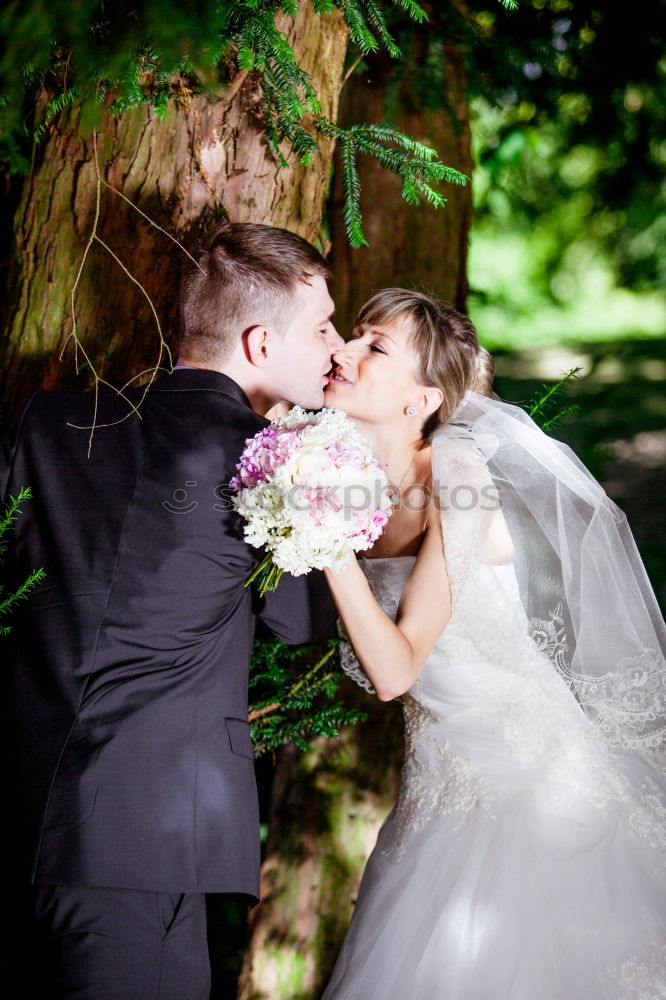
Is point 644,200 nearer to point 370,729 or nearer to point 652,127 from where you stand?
point 652,127

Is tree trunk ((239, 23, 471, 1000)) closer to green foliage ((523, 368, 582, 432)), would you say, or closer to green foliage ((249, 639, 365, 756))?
green foliage ((249, 639, 365, 756))

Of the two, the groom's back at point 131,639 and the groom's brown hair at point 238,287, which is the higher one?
the groom's brown hair at point 238,287

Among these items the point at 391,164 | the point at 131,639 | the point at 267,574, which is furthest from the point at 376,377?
the point at 131,639

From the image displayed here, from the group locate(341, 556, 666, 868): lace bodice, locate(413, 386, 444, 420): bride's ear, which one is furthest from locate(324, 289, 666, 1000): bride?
locate(413, 386, 444, 420): bride's ear

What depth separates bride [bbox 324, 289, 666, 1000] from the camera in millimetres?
2076

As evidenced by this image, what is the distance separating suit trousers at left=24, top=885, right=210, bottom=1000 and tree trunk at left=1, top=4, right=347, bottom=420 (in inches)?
62.7

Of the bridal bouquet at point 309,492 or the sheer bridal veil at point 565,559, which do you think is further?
the sheer bridal veil at point 565,559

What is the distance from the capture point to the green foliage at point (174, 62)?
1287 millimetres

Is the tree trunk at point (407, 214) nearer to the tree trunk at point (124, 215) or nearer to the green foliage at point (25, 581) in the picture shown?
the tree trunk at point (124, 215)

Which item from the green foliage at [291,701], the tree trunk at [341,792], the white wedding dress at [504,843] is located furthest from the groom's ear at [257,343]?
the tree trunk at [341,792]

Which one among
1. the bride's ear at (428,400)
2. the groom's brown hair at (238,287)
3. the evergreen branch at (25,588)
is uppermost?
the groom's brown hair at (238,287)

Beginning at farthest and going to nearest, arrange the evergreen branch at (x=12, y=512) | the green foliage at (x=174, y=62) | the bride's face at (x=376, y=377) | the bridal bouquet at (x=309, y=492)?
the bride's face at (x=376, y=377) < the evergreen branch at (x=12, y=512) < the bridal bouquet at (x=309, y=492) < the green foliage at (x=174, y=62)

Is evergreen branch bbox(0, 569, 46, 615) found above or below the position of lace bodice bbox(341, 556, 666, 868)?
above

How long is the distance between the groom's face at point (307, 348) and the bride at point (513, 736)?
449mm
